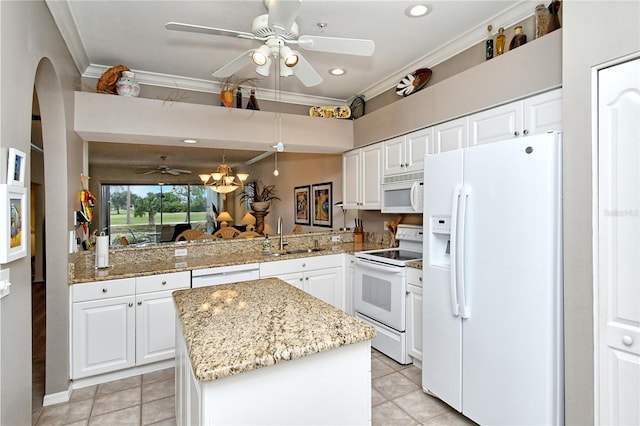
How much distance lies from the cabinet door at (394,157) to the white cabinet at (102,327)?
8.62ft

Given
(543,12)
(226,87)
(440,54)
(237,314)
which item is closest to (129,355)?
(237,314)

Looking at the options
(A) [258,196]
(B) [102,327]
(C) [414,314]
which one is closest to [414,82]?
(C) [414,314]

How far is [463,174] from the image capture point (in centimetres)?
224

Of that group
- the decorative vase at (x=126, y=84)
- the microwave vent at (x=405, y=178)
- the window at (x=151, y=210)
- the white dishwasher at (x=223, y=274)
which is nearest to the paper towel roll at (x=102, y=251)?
the white dishwasher at (x=223, y=274)

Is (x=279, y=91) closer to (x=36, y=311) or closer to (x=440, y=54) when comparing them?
(x=440, y=54)

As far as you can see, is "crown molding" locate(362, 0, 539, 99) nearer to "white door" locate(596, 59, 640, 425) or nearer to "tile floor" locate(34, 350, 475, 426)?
"white door" locate(596, 59, 640, 425)

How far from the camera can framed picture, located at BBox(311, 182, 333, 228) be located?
5191 millimetres

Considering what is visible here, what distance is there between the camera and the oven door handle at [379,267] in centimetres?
308

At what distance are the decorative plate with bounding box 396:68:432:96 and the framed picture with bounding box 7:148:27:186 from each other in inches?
120

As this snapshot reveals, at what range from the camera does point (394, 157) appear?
11.6 ft

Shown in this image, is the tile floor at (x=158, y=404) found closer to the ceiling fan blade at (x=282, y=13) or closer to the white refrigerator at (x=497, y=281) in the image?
the white refrigerator at (x=497, y=281)

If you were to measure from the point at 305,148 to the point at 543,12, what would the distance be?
8.20ft

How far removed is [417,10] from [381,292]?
2.37 metres

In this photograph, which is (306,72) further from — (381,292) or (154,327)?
(154,327)
